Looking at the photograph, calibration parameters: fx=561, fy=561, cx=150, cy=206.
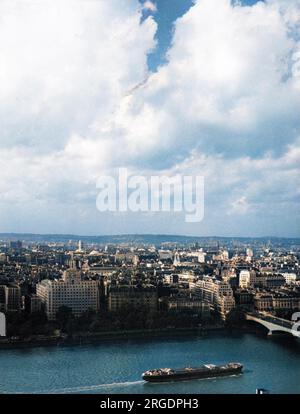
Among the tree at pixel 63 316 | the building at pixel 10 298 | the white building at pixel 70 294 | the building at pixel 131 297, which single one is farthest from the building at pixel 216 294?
the building at pixel 10 298

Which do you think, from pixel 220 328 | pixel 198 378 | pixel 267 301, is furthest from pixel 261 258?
pixel 198 378

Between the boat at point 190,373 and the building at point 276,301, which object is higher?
the building at point 276,301

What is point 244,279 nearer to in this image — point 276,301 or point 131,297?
point 276,301

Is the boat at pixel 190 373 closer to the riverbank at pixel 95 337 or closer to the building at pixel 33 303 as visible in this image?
the riverbank at pixel 95 337

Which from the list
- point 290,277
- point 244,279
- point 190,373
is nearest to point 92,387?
point 190,373

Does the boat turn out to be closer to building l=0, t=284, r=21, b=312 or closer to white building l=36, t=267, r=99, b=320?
white building l=36, t=267, r=99, b=320

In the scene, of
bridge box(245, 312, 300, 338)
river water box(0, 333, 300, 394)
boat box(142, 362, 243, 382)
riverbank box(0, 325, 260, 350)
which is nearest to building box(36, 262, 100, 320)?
riverbank box(0, 325, 260, 350)
